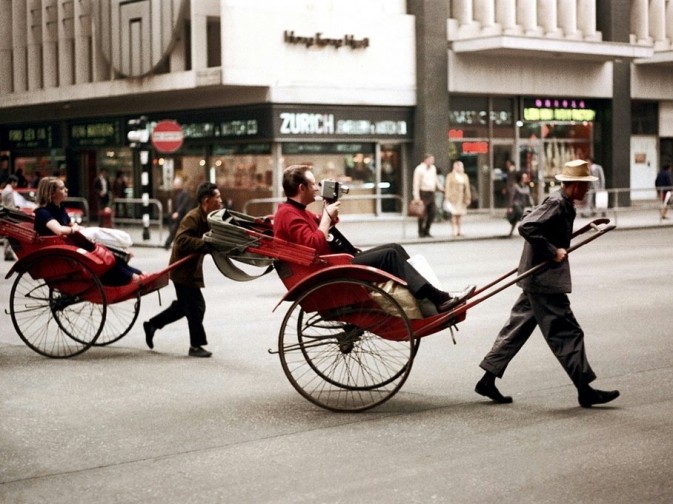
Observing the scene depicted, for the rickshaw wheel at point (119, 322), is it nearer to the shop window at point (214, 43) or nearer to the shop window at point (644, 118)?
the shop window at point (214, 43)

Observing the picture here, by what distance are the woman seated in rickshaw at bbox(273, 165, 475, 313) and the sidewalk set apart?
1609 cm

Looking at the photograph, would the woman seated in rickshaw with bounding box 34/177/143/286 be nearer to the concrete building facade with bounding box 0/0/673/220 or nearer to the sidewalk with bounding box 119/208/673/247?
the sidewalk with bounding box 119/208/673/247

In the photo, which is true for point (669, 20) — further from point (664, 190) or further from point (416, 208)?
point (416, 208)

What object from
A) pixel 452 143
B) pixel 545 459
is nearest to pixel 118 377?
pixel 545 459

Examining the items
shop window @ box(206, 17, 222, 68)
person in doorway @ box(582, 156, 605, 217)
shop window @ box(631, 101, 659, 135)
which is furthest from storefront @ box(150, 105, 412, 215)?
shop window @ box(631, 101, 659, 135)

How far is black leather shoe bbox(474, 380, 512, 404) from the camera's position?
7539mm

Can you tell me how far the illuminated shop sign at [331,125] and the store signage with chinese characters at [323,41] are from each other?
6.17 feet

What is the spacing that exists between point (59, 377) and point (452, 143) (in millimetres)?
25589

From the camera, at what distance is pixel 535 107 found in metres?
35.4

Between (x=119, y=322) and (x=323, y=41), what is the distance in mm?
19225

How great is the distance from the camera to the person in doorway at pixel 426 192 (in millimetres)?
25391

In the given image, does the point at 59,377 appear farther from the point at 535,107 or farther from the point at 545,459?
the point at 535,107

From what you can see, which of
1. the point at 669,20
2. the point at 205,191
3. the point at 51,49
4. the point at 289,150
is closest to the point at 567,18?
the point at 669,20

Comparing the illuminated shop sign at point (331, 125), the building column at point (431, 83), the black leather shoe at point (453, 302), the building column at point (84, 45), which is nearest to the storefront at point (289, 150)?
the illuminated shop sign at point (331, 125)
